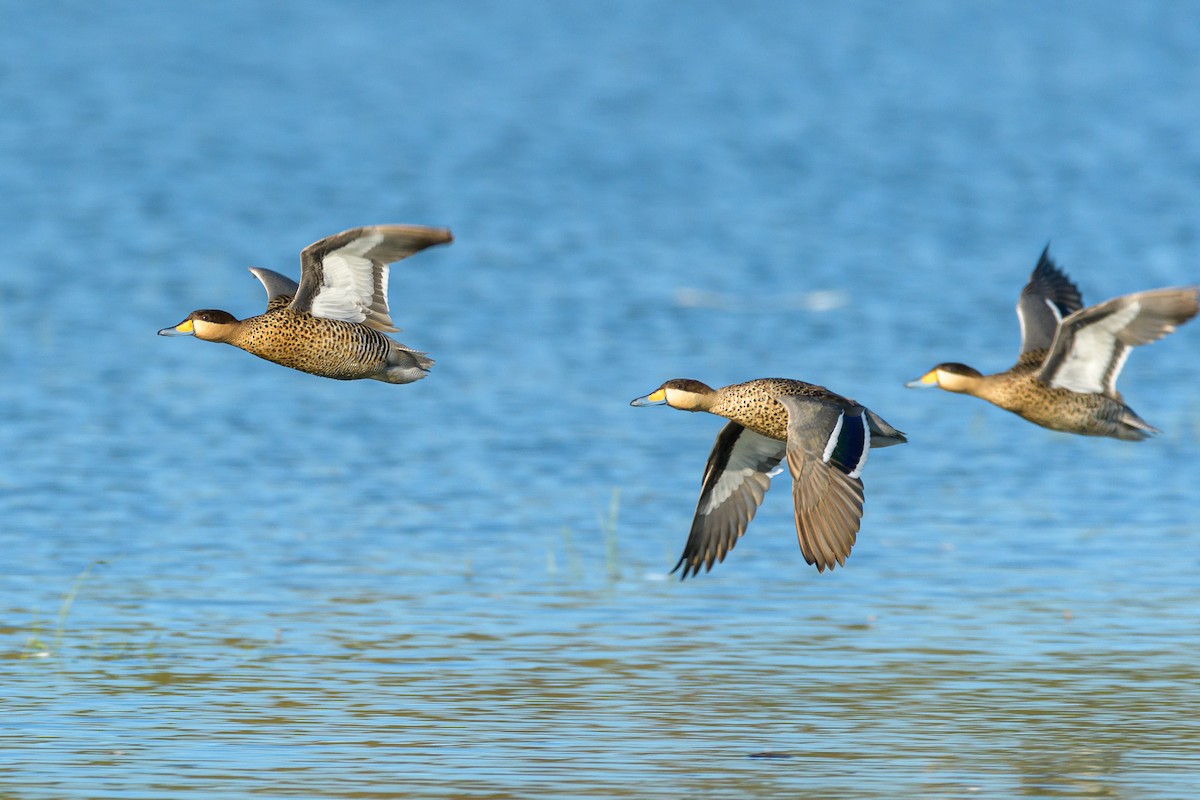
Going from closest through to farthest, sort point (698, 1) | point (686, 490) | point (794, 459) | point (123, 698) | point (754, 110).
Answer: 1. point (794, 459)
2. point (123, 698)
3. point (686, 490)
4. point (754, 110)
5. point (698, 1)

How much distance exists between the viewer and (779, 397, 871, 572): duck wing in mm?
10898

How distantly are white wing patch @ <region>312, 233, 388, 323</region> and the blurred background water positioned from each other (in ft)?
6.83

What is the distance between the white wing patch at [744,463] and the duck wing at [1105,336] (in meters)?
1.54

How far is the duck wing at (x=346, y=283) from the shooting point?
35.9 ft

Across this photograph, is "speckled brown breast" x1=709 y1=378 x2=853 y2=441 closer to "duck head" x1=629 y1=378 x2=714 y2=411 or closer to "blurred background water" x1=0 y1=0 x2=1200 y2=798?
"duck head" x1=629 y1=378 x2=714 y2=411

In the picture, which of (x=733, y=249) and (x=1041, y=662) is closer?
(x=1041, y=662)

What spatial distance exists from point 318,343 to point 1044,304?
485cm

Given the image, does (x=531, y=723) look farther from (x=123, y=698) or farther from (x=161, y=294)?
(x=161, y=294)

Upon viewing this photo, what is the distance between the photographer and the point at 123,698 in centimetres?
1230

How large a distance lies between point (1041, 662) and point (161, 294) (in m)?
18.4

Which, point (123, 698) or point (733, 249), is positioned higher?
point (733, 249)

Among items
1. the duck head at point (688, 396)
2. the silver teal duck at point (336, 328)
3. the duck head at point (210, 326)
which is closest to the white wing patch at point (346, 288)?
the silver teal duck at point (336, 328)

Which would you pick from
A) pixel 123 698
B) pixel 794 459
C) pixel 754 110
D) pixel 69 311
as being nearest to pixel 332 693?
pixel 123 698

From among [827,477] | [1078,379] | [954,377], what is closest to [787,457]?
[827,477]
